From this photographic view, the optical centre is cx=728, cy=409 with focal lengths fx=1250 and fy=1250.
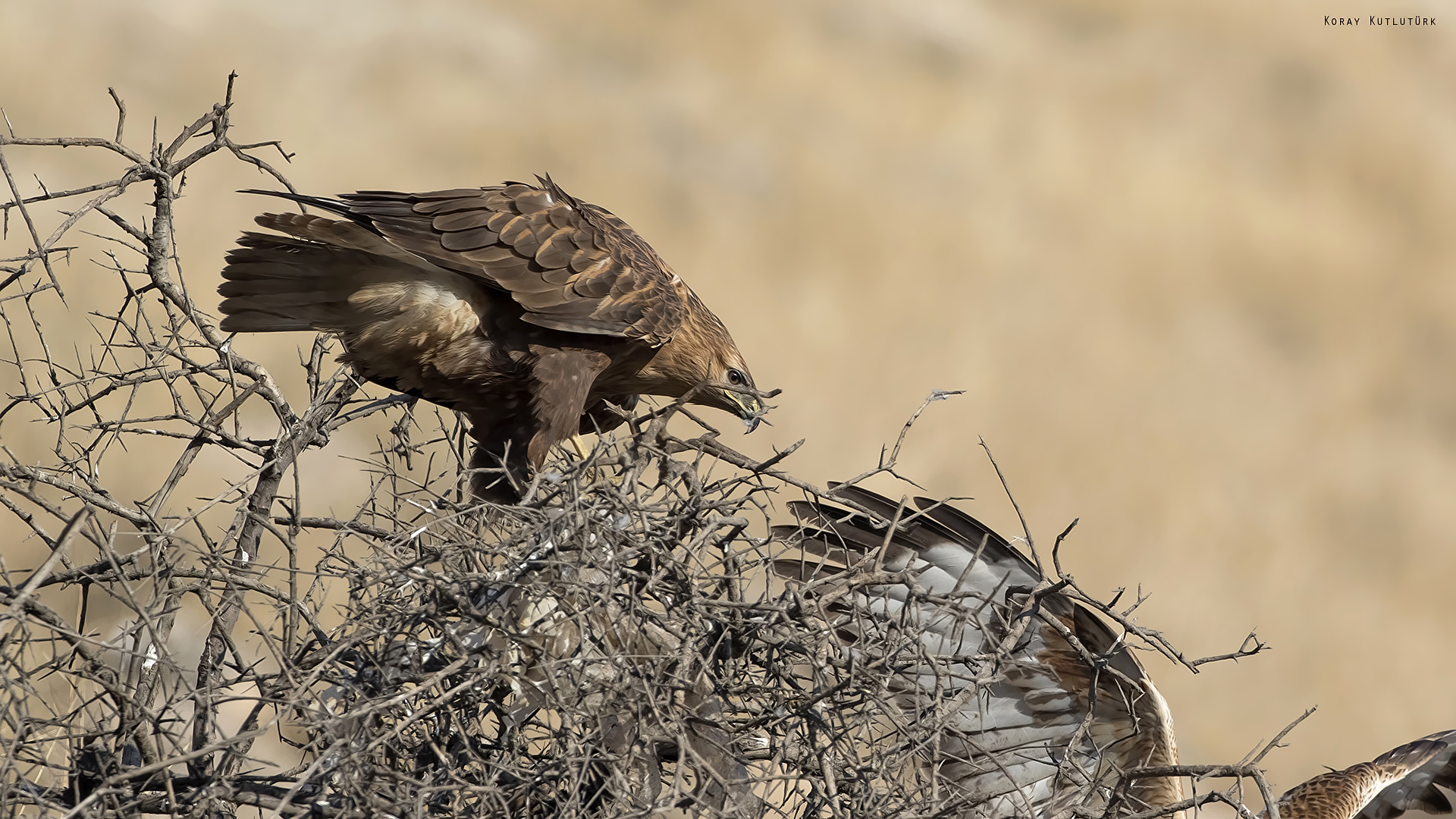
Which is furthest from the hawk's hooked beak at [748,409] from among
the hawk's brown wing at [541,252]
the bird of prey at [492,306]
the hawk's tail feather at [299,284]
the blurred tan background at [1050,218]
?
the blurred tan background at [1050,218]

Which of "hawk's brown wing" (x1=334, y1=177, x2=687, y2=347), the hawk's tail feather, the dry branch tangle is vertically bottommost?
the dry branch tangle

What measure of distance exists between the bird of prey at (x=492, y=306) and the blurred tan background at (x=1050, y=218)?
22.3 ft

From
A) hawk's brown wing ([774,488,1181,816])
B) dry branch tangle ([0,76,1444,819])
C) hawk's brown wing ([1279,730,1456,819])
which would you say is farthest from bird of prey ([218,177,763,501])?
hawk's brown wing ([1279,730,1456,819])

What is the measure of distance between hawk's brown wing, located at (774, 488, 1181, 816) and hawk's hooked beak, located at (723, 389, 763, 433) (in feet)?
1.59

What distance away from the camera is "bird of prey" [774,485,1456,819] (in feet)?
6.24

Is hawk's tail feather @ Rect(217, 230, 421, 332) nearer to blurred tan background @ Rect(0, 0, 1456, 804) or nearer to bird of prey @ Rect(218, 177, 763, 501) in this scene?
bird of prey @ Rect(218, 177, 763, 501)

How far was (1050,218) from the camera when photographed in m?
12.4

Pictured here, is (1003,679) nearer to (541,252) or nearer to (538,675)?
(538,675)

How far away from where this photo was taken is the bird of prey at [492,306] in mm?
2832

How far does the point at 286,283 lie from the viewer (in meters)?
2.85

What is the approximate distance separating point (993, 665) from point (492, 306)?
1584 millimetres

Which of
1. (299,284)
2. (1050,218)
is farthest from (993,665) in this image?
(1050,218)

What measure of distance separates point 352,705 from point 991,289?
1085 centimetres

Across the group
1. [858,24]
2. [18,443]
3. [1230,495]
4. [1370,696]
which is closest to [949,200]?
[858,24]
